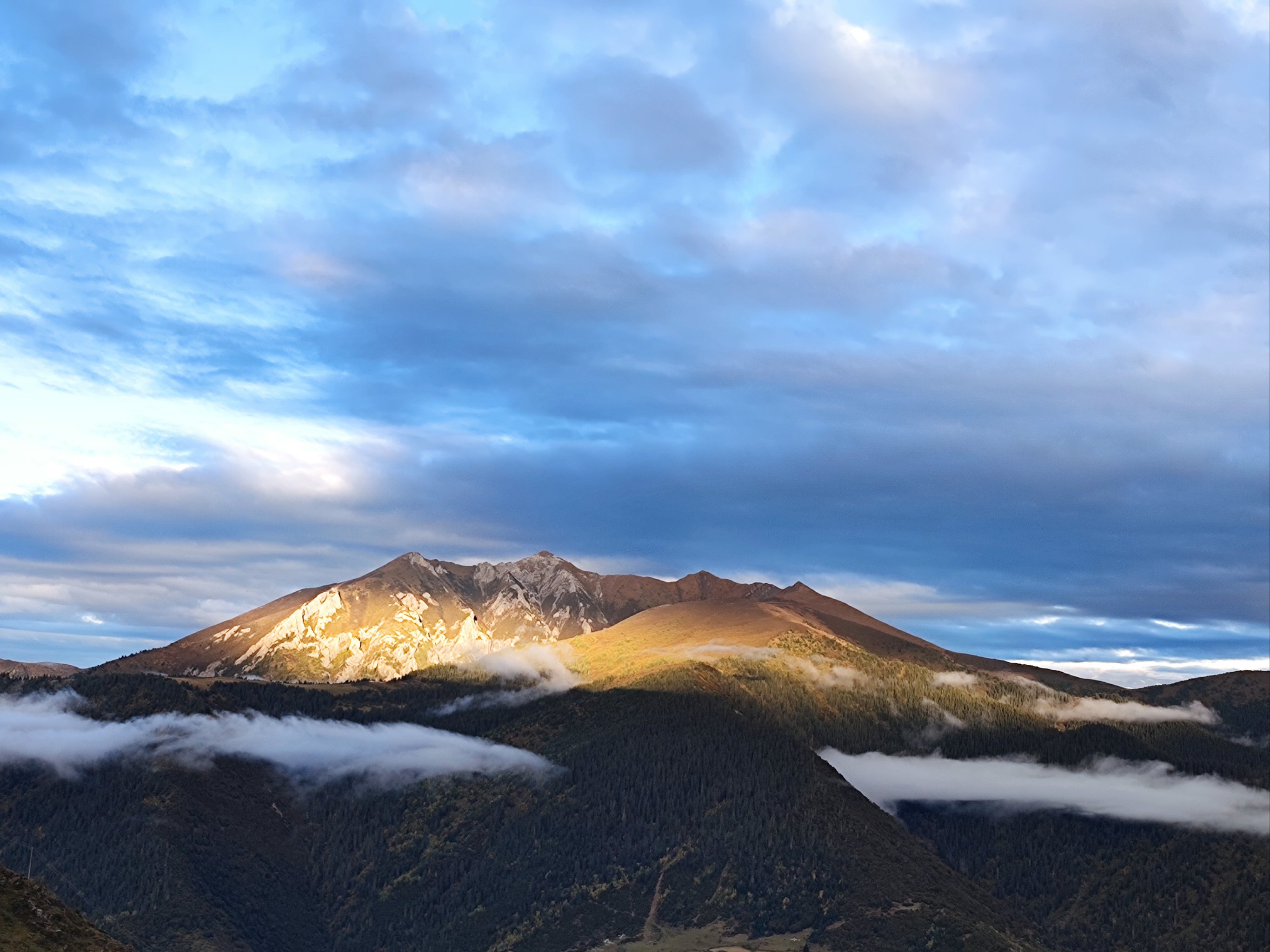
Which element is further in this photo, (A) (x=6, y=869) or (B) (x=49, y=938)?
(A) (x=6, y=869)

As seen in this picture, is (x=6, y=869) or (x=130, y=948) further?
(x=130, y=948)

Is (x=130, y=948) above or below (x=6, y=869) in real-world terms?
below

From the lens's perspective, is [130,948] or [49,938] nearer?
[49,938]

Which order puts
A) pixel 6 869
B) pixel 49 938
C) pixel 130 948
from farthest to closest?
pixel 130 948, pixel 6 869, pixel 49 938

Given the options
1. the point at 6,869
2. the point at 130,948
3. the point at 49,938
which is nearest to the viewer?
the point at 49,938
